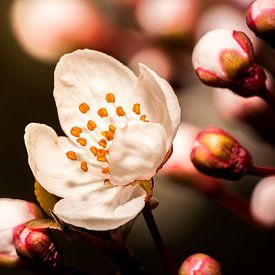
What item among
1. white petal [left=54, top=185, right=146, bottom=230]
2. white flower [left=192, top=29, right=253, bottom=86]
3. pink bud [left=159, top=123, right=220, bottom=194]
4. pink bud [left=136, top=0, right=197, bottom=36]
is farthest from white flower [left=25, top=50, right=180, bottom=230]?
pink bud [left=136, top=0, right=197, bottom=36]

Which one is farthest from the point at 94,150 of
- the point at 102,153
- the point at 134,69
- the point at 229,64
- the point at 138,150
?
the point at 134,69

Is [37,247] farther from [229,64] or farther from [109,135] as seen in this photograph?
[229,64]

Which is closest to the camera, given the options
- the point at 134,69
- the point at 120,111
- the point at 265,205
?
the point at 120,111

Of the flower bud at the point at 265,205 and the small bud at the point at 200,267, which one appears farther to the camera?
the flower bud at the point at 265,205

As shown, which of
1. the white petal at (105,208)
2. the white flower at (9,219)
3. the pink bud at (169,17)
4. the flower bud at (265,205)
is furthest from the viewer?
the pink bud at (169,17)

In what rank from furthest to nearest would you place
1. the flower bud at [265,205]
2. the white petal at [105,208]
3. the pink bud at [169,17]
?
the pink bud at [169,17] → the flower bud at [265,205] → the white petal at [105,208]

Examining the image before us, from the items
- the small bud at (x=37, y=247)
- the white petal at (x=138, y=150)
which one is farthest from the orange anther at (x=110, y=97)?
the small bud at (x=37, y=247)

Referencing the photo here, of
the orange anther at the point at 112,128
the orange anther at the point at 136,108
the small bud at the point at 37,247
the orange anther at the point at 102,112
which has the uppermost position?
the orange anther at the point at 136,108

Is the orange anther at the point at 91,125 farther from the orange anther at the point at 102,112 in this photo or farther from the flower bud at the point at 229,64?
the flower bud at the point at 229,64
